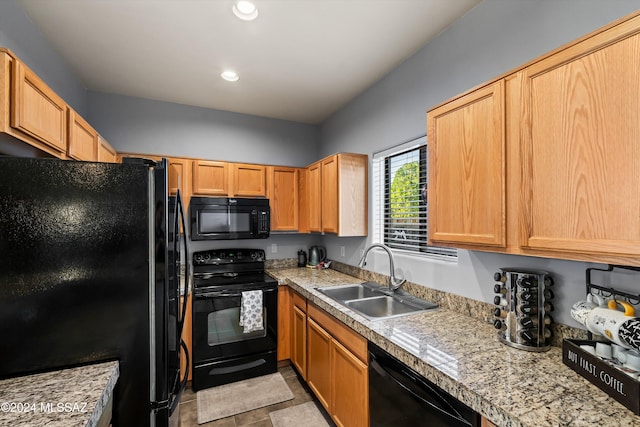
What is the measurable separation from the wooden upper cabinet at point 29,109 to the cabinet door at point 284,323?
2.02 metres

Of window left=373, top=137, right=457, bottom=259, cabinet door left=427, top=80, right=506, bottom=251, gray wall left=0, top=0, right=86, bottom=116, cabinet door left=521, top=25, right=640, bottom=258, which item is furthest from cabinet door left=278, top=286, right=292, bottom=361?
gray wall left=0, top=0, right=86, bottom=116

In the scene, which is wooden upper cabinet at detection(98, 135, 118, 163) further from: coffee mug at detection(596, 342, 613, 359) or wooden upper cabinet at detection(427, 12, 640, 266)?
coffee mug at detection(596, 342, 613, 359)

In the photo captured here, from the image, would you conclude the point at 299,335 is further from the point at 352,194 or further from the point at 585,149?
the point at 585,149

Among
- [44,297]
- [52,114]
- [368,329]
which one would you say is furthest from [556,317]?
[52,114]

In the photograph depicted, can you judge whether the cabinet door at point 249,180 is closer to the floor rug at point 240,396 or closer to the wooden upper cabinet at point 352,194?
the wooden upper cabinet at point 352,194

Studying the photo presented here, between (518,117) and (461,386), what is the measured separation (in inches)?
42.6

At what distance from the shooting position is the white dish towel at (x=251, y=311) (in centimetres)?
264

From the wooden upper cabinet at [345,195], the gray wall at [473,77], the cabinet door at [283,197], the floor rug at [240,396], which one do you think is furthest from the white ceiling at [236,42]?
the floor rug at [240,396]

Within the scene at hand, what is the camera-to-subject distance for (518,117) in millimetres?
1211

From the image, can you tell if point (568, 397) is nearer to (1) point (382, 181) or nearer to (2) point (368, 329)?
(2) point (368, 329)

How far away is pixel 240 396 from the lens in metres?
2.46

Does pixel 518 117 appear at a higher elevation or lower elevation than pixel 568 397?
higher

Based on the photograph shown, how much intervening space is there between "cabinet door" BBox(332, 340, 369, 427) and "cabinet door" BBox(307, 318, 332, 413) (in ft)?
0.16

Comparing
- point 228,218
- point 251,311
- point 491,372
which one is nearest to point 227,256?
point 228,218
